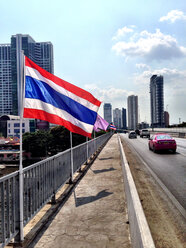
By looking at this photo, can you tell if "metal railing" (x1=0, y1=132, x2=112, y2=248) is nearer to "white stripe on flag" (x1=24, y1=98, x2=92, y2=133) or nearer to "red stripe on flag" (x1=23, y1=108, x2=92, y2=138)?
"red stripe on flag" (x1=23, y1=108, x2=92, y2=138)

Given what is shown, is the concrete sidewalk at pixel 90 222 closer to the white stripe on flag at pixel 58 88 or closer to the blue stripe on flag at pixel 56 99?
the blue stripe on flag at pixel 56 99

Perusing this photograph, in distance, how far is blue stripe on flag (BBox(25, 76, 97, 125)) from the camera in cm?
471

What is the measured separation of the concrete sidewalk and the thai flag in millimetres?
1986

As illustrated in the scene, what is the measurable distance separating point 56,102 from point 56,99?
0.31ft

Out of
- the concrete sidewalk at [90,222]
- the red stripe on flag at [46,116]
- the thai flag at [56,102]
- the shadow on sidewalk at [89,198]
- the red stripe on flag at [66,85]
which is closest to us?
the concrete sidewalk at [90,222]

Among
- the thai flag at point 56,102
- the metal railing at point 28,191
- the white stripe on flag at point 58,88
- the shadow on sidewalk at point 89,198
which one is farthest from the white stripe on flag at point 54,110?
the shadow on sidewalk at point 89,198

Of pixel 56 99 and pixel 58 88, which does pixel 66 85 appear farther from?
pixel 56 99

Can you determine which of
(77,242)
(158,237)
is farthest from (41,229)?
(158,237)

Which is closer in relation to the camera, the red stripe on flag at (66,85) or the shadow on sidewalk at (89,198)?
the red stripe on flag at (66,85)

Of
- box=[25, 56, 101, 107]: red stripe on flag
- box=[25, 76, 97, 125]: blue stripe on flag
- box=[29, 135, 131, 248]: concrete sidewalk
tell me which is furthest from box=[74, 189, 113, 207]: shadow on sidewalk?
box=[25, 56, 101, 107]: red stripe on flag

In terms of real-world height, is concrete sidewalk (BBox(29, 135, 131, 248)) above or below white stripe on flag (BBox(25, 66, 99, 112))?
below

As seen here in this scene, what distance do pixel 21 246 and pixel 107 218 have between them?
1.91 m

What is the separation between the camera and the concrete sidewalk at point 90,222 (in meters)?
3.80

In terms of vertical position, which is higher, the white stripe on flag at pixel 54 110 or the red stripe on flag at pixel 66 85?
the red stripe on flag at pixel 66 85
